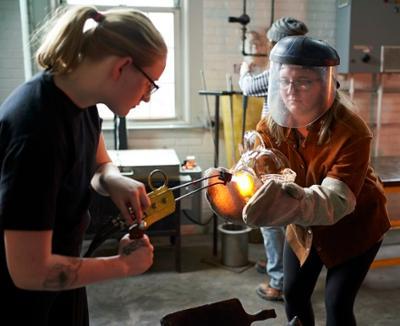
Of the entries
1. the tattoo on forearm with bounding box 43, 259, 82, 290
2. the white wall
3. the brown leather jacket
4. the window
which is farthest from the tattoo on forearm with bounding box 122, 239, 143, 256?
the white wall

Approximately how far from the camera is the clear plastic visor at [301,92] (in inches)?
54.2

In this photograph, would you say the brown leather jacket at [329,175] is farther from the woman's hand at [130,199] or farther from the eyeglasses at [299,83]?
the woman's hand at [130,199]

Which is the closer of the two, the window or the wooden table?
the wooden table

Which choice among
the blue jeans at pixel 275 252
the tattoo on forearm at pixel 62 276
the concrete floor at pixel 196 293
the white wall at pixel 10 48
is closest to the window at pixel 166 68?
the white wall at pixel 10 48

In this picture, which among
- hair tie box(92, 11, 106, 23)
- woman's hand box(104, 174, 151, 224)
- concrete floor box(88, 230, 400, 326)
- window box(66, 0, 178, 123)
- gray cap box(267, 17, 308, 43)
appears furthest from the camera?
window box(66, 0, 178, 123)

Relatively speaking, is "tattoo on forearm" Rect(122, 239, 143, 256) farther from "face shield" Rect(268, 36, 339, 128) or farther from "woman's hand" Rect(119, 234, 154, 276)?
"face shield" Rect(268, 36, 339, 128)

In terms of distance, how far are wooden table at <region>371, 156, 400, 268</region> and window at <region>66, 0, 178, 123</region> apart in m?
1.54

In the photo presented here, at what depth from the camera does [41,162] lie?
2.67ft

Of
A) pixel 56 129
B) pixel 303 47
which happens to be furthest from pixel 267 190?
pixel 56 129

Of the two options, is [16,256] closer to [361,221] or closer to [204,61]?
[361,221]

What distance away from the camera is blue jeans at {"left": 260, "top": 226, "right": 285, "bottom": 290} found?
261cm

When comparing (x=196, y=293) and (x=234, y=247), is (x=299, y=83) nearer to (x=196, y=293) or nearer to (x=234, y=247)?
(x=196, y=293)

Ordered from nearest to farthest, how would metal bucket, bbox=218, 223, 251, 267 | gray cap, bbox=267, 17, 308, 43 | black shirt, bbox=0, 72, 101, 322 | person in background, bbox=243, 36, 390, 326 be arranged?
black shirt, bbox=0, 72, 101, 322, person in background, bbox=243, 36, 390, 326, gray cap, bbox=267, 17, 308, 43, metal bucket, bbox=218, 223, 251, 267

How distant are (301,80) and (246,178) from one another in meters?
0.35
